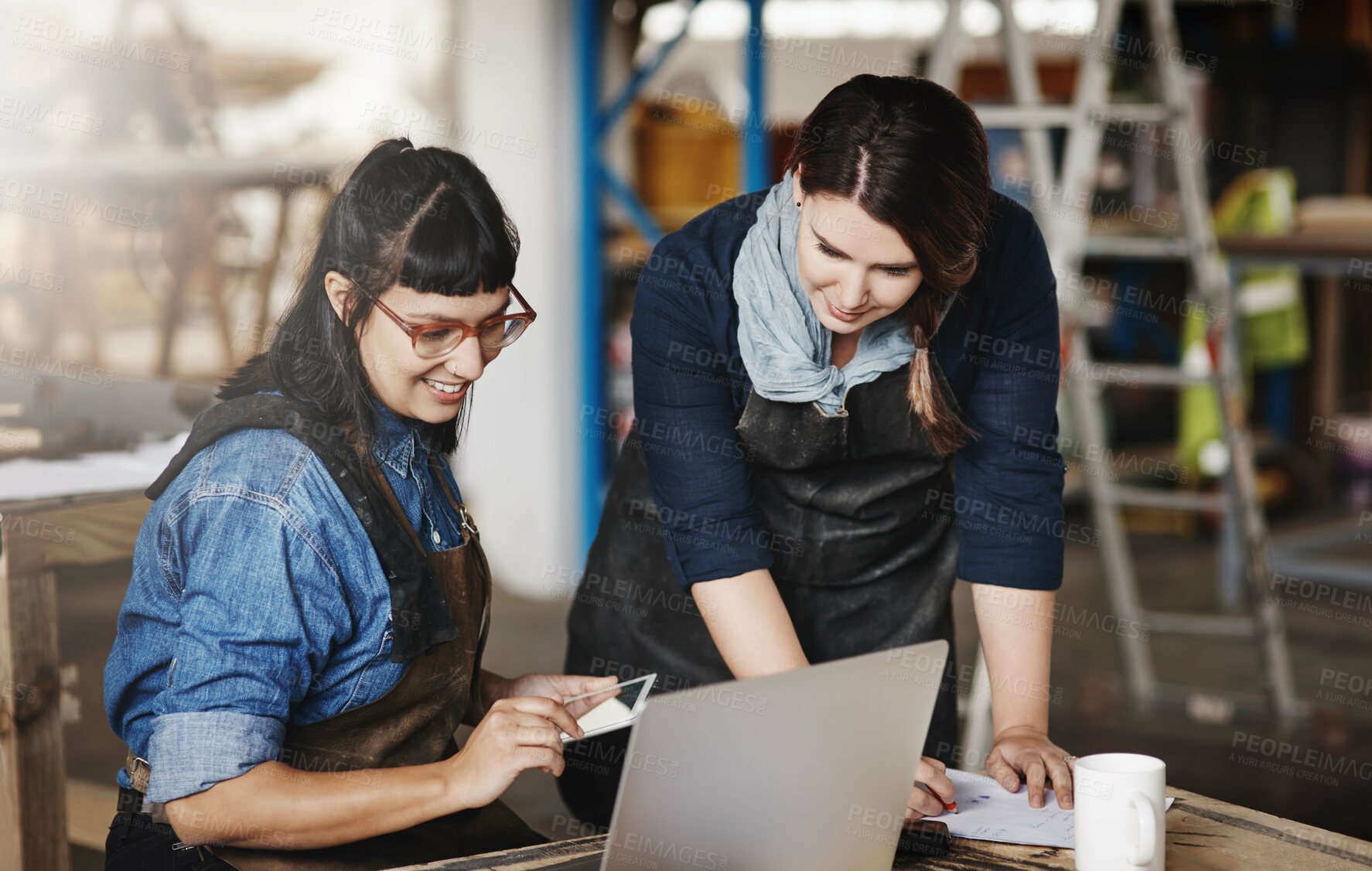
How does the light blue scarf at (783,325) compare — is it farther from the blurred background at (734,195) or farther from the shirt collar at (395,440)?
the blurred background at (734,195)

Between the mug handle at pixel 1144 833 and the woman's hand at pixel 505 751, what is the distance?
0.51 m

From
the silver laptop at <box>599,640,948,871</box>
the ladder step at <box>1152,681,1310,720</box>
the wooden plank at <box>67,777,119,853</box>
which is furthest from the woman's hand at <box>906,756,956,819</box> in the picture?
the ladder step at <box>1152,681,1310,720</box>

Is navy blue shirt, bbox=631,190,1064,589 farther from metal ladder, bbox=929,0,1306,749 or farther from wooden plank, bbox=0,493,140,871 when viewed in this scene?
metal ladder, bbox=929,0,1306,749

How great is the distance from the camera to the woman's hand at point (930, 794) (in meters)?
1.35

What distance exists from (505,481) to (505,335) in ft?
10.7

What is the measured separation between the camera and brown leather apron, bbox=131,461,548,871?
129cm

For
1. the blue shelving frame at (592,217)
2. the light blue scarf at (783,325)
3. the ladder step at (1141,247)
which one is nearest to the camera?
the light blue scarf at (783,325)

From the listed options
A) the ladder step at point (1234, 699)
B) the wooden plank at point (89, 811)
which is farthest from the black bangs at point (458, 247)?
the ladder step at point (1234, 699)

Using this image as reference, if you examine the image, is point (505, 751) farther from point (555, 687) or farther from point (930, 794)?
point (930, 794)

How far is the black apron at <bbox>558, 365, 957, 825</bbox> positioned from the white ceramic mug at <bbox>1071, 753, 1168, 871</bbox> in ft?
1.80

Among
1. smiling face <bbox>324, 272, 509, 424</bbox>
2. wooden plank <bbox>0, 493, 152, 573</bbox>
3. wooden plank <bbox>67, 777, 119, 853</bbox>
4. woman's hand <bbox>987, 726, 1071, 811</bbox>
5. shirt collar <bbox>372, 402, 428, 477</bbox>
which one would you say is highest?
smiling face <bbox>324, 272, 509, 424</bbox>

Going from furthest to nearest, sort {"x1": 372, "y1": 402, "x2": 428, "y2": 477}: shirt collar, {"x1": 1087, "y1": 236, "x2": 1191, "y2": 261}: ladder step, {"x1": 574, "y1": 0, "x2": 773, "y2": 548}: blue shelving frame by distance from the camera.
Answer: {"x1": 574, "y1": 0, "x2": 773, "y2": 548}: blue shelving frame < {"x1": 1087, "y1": 236, "x2": 1191, "y2": 261}: ladder step < {"x1": 372, "y1": 402, "x2": 428, "y2": 477}: shirt collar

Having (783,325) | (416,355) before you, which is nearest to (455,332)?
(416,355)

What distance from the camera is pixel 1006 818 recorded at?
1365 mm
